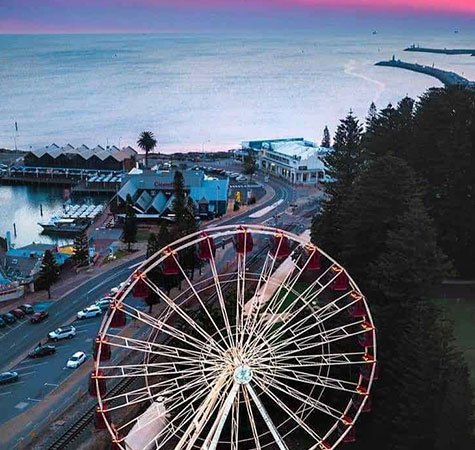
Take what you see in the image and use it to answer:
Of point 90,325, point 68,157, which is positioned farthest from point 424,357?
point 68,157

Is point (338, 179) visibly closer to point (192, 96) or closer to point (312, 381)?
point (312, 381)

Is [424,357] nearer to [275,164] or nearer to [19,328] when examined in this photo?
[19,328]

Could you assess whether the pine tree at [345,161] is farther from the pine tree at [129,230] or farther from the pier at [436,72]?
the pier at [436,72]

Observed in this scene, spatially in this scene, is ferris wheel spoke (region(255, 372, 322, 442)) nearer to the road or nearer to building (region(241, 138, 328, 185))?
the road

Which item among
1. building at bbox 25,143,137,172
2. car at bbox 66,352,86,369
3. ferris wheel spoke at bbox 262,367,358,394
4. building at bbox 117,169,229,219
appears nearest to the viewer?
ferris wheel spoke at bbox 262,367,358,394

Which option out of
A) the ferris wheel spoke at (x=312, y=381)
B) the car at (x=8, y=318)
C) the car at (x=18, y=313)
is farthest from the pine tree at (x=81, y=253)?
the ferris wheel spoke at (x=312, y=381)

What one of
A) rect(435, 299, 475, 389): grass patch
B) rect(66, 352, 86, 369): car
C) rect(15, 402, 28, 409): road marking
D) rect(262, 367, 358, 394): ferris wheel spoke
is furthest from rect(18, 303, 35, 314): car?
rect(435, 299, 475, 389): grass patch

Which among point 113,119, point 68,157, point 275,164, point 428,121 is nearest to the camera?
point 428,121
